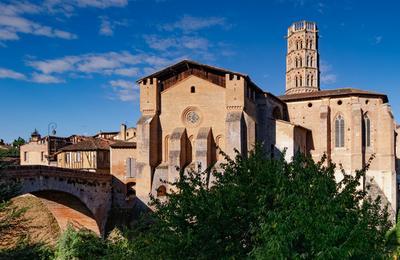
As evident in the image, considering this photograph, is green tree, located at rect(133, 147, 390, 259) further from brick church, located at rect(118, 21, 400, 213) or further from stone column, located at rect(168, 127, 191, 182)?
stone column, located at rect(168, 127, 191, 182)

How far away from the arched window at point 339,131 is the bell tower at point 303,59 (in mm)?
31871

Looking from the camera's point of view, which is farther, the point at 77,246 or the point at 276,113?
the point at 276,113

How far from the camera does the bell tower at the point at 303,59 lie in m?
78.0

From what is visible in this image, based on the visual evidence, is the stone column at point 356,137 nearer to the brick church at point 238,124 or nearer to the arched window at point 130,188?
the brick church at point 238,124

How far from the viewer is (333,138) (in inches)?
1826

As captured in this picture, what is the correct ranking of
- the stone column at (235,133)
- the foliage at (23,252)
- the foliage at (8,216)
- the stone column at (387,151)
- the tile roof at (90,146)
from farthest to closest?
the tile roof at (90,146) → the stone column at (387,151) → the stone column at (235,133) → the foliage at (8,216) → the foliage at (23,252)

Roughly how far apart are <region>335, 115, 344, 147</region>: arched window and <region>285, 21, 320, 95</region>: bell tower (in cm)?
3187

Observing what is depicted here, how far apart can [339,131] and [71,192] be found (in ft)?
92.4

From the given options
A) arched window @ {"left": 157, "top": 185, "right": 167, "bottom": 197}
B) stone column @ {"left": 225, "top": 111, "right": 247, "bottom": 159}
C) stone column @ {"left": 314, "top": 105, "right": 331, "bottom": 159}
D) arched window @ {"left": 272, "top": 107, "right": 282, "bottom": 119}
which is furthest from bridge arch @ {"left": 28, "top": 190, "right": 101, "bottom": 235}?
stone column @ {"left": 314, "top": 105, "right": 331, "bottom": 159}

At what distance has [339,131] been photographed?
46219 mm

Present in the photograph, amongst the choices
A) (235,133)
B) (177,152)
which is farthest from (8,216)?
(235,133)

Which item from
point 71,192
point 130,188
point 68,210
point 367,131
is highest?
point 367,131

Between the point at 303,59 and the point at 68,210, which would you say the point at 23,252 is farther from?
the point at 303,59

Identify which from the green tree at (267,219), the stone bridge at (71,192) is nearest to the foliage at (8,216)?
the green tree at (267,219)
